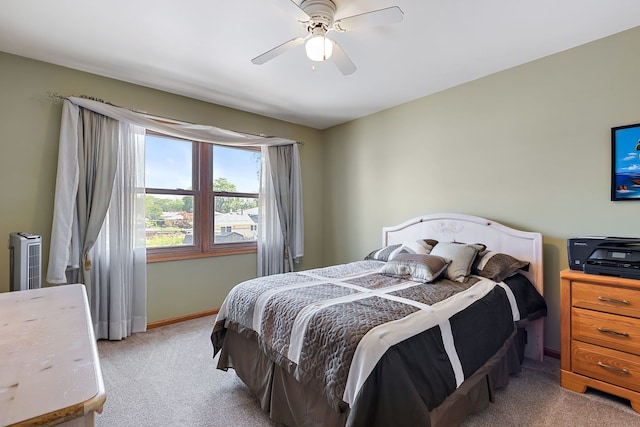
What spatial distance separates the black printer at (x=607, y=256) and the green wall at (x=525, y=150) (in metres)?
0.36

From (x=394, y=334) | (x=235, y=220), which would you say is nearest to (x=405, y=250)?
(x=394, y=334)

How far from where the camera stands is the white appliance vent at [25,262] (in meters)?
1.96

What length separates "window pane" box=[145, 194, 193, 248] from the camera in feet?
11.0

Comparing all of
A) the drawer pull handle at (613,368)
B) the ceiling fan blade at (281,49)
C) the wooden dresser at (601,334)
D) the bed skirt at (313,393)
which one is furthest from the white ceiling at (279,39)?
the drawer pull handle at (613,368)

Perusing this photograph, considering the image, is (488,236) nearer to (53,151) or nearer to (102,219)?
(102,219)

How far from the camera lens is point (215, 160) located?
378 cm

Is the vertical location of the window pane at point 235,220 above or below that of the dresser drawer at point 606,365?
above

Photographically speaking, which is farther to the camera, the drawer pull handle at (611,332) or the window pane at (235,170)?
the window pane at (235,170)

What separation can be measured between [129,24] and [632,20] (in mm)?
3535

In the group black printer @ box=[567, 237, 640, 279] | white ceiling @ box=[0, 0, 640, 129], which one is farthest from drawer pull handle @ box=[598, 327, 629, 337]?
white ceiling @ box=[0, 0, 640, 129]

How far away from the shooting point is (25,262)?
1.99 metres

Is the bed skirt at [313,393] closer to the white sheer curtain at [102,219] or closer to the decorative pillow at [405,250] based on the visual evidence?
the decorative pillow at [405,250]

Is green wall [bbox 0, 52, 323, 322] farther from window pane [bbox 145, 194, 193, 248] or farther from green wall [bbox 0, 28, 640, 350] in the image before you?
window pane [bbox 145, 194, 193, 248]

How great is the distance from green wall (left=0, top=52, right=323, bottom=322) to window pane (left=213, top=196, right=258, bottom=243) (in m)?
0.27
